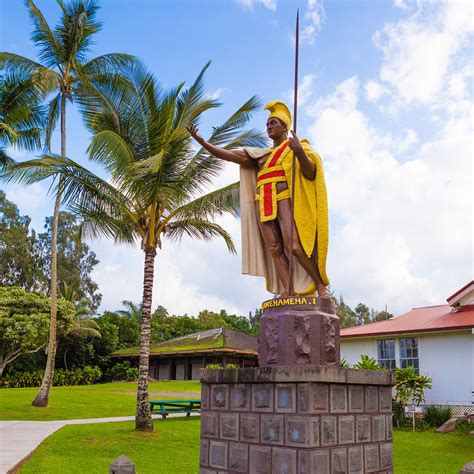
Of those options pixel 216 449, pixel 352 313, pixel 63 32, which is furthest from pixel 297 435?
pixel 352 313

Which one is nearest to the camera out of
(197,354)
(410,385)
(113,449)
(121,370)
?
(113,449)

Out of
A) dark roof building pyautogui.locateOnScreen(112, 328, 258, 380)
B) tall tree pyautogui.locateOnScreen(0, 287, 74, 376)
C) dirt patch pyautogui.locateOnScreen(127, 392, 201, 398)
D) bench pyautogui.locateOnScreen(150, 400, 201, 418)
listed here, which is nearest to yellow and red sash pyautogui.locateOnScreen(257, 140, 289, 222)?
bench pyautogui.locateOnScreen(150, 400, 201, 418)

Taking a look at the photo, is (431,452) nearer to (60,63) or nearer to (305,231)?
(305,231)

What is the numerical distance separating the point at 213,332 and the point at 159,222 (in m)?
22.8

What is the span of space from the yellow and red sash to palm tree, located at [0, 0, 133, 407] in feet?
44.5

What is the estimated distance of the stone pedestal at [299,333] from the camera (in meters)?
4.95

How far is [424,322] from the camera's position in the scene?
1842 cm

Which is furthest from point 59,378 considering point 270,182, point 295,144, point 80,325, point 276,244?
point 295,144

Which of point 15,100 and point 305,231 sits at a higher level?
point 15,100

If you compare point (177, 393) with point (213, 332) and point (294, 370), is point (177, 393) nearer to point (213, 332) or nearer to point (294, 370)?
Answer: point (213, 332)

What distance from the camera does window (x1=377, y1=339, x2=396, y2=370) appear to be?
62.3 feet

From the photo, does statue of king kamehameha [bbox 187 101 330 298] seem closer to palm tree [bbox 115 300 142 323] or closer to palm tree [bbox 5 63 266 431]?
palm tree [bbox 5 63 266 431]

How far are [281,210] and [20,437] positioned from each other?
10058mm

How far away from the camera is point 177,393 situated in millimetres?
26297
